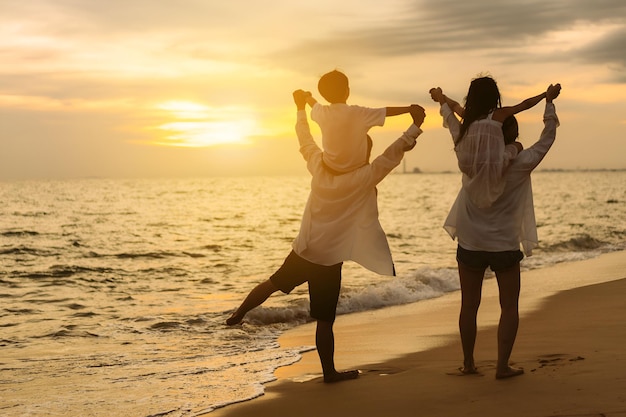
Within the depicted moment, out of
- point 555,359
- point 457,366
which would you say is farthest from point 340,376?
point 555,359

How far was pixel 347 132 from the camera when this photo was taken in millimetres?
5574

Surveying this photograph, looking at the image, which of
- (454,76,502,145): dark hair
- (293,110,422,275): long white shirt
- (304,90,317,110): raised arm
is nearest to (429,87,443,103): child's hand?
(454,76,502,145): dark hair

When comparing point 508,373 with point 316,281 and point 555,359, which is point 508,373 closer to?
point 555,359

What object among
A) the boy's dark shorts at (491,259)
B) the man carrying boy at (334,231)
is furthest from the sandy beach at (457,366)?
the boy's dark shorts at (491,259)

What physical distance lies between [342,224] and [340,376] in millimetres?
1249

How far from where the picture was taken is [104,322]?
1108cm

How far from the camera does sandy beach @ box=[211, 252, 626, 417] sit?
4.72m

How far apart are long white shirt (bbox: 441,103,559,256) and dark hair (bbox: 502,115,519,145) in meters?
0.14

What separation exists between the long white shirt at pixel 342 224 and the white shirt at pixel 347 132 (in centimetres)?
9

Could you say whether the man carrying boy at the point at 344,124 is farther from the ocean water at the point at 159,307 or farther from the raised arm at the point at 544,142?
the ocean water at the point at 159,307

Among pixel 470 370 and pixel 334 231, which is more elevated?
pixel 334 231

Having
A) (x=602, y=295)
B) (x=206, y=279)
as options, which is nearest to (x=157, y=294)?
(x=206, y=279)

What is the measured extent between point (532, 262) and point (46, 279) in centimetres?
1148

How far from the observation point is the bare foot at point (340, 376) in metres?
5.91
